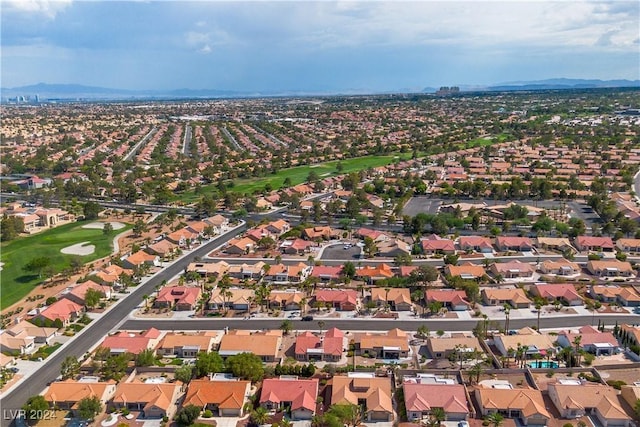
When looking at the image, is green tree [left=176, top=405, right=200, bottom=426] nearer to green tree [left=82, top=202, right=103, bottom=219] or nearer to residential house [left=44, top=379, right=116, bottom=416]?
residential house [left=44, top=379, right=116, bottom=416]

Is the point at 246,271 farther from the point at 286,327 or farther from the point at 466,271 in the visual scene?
the point at 466,271

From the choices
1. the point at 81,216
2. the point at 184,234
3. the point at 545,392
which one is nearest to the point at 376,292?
the point at 545,392

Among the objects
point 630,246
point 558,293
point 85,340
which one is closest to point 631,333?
point 558,293

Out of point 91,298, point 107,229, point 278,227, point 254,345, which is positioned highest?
point 278,227

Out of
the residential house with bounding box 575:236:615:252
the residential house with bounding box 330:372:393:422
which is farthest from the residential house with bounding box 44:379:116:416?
the residential house with bounding box 575:236:615:252

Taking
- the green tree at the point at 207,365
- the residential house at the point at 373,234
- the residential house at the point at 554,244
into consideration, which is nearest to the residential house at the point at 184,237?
the residential house at the point at 373,234
